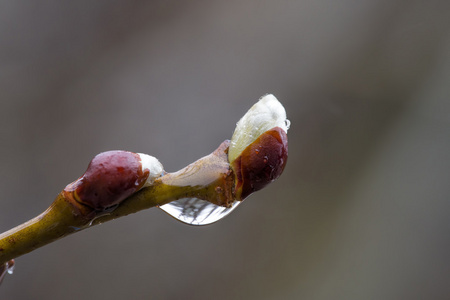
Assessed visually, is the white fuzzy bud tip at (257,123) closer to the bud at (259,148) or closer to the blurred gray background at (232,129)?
the bud at (259,148)

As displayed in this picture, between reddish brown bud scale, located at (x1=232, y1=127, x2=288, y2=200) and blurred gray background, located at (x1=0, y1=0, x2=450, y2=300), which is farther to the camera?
blurred gray background, located at (x1=0, y1=0, x2=450, y2=300)

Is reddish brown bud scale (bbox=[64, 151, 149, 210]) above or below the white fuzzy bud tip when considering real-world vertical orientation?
below

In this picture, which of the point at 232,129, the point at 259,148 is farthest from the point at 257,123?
the point at 232,129

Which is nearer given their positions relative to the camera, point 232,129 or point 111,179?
point 111,179

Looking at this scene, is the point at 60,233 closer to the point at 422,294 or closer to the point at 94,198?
the point at 94,198

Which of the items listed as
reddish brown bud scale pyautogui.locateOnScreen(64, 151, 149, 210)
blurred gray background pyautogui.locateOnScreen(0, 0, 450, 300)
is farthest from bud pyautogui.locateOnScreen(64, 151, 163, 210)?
blurred gray background pyautogui.locateOnScreen(0, 0, 450, 300)

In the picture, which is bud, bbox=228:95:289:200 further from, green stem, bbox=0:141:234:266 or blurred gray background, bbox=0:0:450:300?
blurred gray background, bbox=0:0:450:300

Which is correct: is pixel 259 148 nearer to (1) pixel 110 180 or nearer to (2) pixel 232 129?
(1) pixel 110 180
